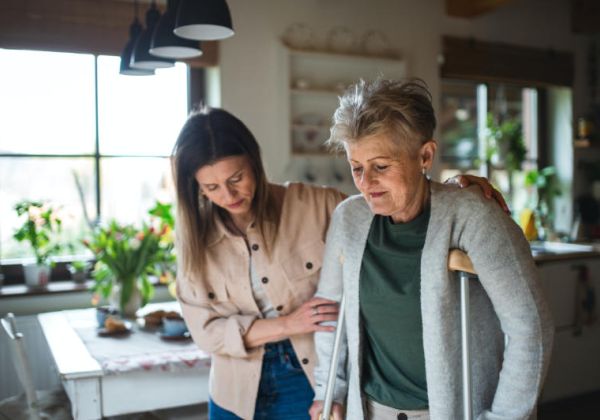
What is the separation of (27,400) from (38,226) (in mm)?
1000

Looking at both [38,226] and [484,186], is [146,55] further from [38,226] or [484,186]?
[484,186]

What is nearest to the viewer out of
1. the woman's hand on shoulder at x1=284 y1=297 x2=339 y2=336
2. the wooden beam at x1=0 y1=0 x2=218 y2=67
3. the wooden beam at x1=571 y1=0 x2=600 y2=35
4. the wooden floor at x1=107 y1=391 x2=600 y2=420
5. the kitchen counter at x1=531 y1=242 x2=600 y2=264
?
the woman's hand on shoulder at x1=284 y1=297 x2=339 y2=336

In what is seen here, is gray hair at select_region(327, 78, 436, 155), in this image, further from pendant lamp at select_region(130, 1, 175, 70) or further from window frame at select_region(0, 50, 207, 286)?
window frame at select_region(0, 50, 207, 286)

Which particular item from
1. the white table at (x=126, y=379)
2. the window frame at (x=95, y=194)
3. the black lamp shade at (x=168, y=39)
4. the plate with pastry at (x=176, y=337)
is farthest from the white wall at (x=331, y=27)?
the white table at (x=126, y=379)

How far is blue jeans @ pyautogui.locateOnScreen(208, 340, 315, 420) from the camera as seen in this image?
171 cm

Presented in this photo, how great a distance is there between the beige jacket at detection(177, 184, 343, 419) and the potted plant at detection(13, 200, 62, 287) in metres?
1.69

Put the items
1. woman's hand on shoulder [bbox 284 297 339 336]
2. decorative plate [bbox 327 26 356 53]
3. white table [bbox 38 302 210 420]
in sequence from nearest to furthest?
woman's hand on shoulder [bbox 284 297 339 336] < white table [bbox 38 302 210 420] < decorative plate [bbox 327 26 356 53]

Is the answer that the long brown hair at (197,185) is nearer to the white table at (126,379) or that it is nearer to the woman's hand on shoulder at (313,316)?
the woman's hand on shoulder at (313,316)

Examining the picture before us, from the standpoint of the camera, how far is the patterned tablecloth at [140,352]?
210cm

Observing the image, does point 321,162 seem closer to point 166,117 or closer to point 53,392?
point 166,117

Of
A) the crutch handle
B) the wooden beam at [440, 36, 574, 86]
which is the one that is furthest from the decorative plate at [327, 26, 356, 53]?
the crutch handle

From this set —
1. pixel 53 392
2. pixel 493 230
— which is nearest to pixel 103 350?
pixel 53 392

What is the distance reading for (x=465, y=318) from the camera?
48.1 inches

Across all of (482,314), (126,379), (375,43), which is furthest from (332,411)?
(375,43)
